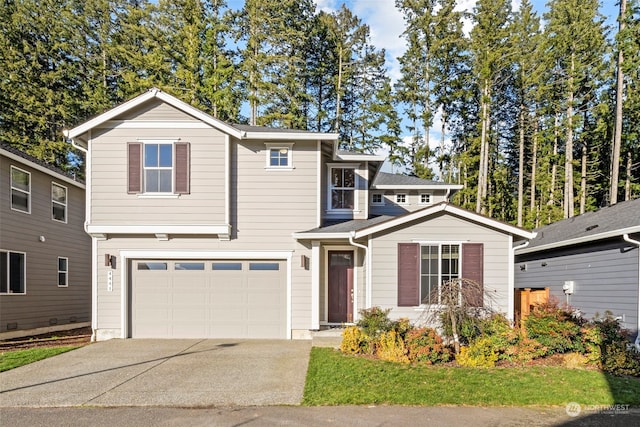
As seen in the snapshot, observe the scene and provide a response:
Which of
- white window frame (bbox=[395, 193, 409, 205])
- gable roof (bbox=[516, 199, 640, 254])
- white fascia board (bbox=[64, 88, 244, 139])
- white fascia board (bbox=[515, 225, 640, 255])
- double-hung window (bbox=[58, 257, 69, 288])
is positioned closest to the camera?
white fascia board (bbox=[515, 225, 640, 255])

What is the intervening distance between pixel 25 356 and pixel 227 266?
15.9ft

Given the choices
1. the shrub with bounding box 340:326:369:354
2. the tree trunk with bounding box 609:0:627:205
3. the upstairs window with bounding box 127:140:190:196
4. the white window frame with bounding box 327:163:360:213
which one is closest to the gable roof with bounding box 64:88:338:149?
the upstairs window with bounding box 127:140:190:196

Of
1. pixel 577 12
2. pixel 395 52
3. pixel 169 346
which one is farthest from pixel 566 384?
pixel 395 52

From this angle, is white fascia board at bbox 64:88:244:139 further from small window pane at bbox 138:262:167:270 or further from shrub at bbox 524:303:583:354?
shrub at bbox 524:303:583:354

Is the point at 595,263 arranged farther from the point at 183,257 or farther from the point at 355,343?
the point at 183,257

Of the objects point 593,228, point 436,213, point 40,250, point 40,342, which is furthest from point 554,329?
point 40,250

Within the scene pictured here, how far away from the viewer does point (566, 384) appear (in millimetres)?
6723

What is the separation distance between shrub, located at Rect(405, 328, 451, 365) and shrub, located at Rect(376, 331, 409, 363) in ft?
0.47

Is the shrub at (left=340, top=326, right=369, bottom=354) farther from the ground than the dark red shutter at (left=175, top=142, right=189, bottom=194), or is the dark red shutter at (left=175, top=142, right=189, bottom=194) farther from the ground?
the dark red shutter at (left=175, top=142, right=189, bottom=194)

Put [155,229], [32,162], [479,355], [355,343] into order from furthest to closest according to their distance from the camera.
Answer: [32,162]
[155,229]
[355,343]
[479,355]

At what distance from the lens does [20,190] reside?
1240 centimetres

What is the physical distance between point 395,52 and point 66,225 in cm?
1993

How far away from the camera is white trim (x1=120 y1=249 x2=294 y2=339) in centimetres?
1088

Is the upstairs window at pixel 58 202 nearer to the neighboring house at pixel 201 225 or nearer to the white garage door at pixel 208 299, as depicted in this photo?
the neighboring house at pixel 201 225
